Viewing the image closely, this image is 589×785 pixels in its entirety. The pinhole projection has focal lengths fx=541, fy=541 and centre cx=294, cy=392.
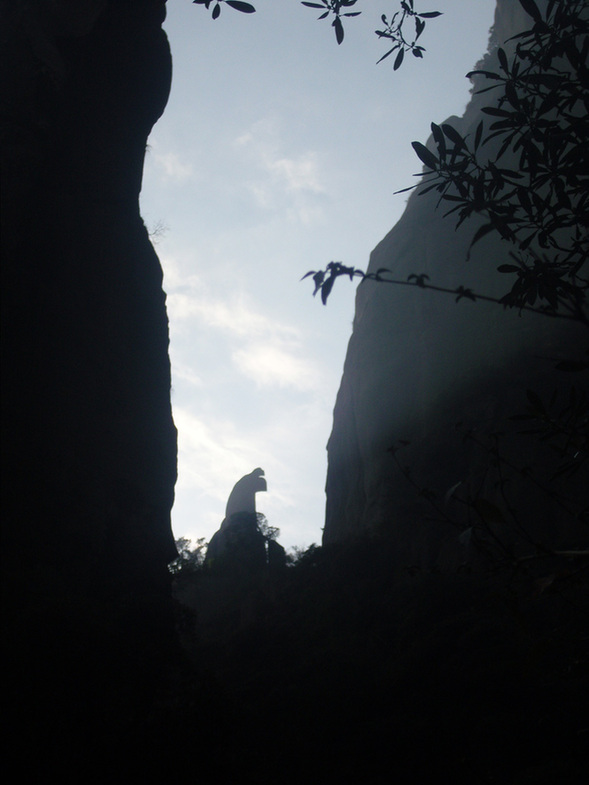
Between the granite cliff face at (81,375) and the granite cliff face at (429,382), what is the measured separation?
376 inches

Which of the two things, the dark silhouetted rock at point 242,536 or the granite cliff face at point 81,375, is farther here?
the dark silhouetted rock at point 242,536

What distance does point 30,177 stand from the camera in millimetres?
10547

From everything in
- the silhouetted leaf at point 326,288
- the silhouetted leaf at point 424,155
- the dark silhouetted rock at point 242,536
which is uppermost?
the dark silhouetted rock at point 242,536

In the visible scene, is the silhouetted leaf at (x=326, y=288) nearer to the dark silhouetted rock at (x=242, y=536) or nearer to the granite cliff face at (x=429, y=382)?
the granite cliff face at (x=429, y=382)

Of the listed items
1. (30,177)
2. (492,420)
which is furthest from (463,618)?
(30,177)

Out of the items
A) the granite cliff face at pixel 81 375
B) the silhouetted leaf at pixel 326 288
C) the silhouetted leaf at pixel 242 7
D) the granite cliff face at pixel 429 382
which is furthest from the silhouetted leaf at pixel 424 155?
the granite cliff face at pixel 429 382

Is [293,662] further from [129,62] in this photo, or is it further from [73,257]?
[129,62]

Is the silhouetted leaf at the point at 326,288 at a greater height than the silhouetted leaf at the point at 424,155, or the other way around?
the silhouetted leaf at the point at 424,155

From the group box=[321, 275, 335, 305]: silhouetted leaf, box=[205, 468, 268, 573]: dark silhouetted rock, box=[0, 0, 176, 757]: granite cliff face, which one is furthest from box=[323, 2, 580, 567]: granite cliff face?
box=[321, 275, 335, 305]: silhouetted leaf

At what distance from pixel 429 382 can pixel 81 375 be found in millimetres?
19589

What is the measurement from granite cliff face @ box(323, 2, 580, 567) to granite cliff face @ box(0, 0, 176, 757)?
9.54 m

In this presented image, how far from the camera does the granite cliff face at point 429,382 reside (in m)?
23.0

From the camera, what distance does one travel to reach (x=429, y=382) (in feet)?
90.0

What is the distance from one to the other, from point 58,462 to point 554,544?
16637 millimetres
